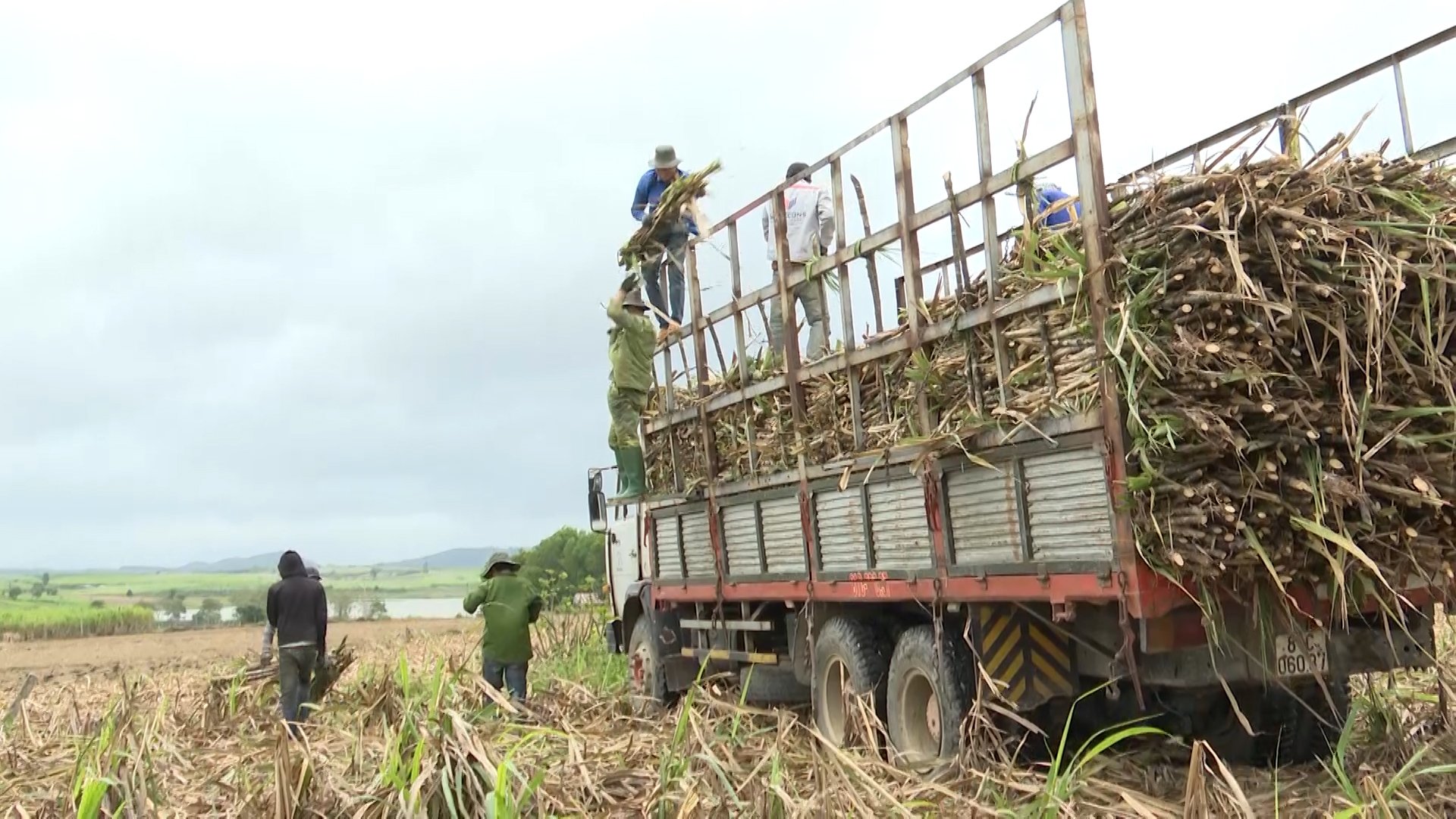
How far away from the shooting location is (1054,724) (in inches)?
282

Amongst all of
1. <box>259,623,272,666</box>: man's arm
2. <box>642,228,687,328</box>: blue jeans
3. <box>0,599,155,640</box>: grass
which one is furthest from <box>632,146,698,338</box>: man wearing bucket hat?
<box>0,599,155,640</box>: grass

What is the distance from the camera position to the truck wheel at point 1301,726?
7094mm

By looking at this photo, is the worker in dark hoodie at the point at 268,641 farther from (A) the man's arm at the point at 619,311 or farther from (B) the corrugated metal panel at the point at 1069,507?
(B) the corrugated metal panel at the point at 1069,507

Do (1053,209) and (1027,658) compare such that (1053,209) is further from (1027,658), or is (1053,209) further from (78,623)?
(78,623)

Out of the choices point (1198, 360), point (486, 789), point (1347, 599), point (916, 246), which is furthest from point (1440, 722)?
point (486, 789)

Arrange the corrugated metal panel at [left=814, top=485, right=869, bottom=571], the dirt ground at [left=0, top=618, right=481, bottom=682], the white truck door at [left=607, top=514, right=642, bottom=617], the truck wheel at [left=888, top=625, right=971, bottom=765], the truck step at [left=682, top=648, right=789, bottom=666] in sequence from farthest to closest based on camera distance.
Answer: the dirt ground at [left=0, top=618, right=481, bottom=682] < the white truck door at [left=607, top=514, right=642, bottom=617] < the truck step at [left=682, top=648, right=789, bottom=666] < the corrugated metal panel at [left=814, top=485, right=869, bottom=571] < the truck wheel at [left=888, top=625, right=971, bottom=765]

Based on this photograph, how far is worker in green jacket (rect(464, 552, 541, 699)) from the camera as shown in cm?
1070

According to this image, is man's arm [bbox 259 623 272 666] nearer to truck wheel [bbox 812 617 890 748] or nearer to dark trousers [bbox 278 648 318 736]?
dark trousers [bbox 278 648 318 736]

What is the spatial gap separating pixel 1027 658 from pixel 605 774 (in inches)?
85.8

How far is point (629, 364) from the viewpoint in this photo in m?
10.2

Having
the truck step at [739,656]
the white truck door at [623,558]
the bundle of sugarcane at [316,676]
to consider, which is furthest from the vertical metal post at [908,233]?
the bundle of sugarcane at [316,676]

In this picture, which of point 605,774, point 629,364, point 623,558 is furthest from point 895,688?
point 623,558

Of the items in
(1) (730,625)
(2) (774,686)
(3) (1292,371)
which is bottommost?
(2) (774,686)

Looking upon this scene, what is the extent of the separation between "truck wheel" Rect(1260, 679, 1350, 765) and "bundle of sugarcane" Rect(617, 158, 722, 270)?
5.37 meters
